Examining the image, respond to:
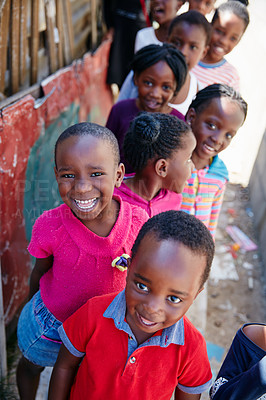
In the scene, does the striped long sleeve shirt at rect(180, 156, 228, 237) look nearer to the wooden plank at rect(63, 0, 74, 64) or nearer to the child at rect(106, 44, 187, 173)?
the child at rect(106, 44, 187, 173)

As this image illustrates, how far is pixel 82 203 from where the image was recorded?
1.40 meters

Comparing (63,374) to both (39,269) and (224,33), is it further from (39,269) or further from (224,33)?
(224,33)

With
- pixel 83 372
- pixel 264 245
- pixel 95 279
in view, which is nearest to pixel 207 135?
pixel 95 279

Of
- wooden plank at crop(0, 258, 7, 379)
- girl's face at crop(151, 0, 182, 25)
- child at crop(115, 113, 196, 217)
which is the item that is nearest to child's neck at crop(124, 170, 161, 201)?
child at crop(115, 113, 196, 217)

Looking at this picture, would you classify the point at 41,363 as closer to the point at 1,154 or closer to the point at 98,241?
the point at 98,241

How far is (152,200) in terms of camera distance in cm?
180

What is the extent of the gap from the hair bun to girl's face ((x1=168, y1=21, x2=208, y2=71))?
120cm

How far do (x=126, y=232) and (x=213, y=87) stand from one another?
4.07ft

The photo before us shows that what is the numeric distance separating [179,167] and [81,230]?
0.64 metres

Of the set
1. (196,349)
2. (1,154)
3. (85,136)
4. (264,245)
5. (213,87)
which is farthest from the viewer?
(264,245)

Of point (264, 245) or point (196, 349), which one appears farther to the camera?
point (264, 245)

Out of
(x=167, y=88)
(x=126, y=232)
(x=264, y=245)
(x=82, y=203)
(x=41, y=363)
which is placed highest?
(x=167, y=88)

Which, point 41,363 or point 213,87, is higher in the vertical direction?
point 213,87

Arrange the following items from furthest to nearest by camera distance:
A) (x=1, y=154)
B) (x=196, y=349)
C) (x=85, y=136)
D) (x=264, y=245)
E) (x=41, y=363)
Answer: (x=264, y=245) < (x=1, y=154) < (x=41, y=363) < (x=85, y=136) < (x=196, y=349)
